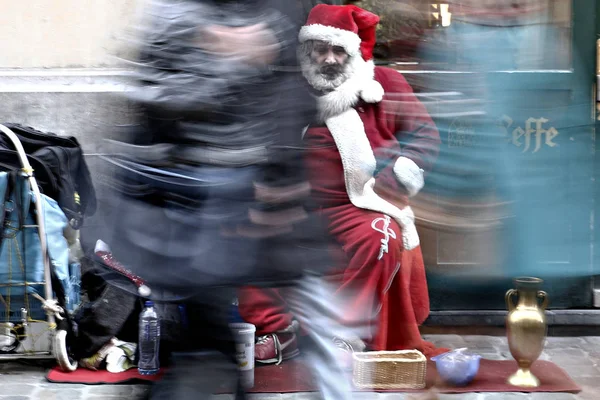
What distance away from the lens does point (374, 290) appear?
5051 millimetres

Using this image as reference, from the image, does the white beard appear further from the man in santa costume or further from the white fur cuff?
the white fur cuff

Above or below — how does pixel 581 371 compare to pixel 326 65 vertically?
below

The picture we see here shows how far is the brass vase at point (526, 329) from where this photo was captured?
4.80m

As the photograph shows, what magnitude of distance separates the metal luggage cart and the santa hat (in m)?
1.59

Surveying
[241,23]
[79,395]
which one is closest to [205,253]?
[241,23]

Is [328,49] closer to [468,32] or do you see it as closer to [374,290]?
[468,32]

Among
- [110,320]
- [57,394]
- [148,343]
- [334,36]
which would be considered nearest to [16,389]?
[57,394]

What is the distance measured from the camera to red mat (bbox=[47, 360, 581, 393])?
480cm

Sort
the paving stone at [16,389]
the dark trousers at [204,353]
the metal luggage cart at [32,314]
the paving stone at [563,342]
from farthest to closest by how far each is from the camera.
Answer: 1. the paving stone at [563,342]
2. the metal luggage cart at [32,314]
3. the paving stone at [16,389]
4. the dark trousers at [204,353]

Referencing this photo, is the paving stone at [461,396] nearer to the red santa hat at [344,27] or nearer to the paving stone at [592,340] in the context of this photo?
the paving stone at [592,340]

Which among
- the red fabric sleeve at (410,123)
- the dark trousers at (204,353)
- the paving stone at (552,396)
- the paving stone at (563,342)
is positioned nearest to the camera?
the dark trousers at (204,353)

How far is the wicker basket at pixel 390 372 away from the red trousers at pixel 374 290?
10.1 inches

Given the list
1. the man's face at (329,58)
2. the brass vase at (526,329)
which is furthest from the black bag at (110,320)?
the brass vase at (526,329)

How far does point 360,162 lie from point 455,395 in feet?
4.20
